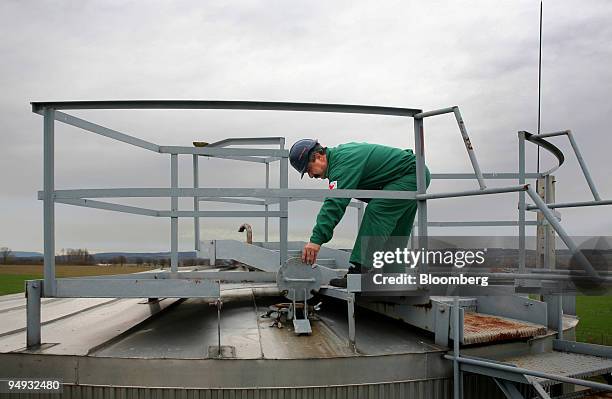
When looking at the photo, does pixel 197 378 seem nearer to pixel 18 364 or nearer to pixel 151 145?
pixel 18 364

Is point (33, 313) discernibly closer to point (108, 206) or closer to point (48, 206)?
point (48, 206)

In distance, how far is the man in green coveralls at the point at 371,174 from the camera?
172 inches

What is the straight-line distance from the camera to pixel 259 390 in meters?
3.29

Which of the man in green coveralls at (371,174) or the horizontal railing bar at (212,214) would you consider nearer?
the man in green coveralls at (371,174)

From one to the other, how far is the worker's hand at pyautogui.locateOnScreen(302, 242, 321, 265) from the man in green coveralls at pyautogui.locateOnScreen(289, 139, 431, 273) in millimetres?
608

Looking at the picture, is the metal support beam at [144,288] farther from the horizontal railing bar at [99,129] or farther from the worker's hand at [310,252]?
the horizontal railing bar at [99,129]

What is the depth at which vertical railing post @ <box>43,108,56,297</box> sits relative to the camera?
3.77 metres

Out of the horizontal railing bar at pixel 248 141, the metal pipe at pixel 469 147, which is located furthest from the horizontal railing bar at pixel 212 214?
the metal pipe at pixel 469 147

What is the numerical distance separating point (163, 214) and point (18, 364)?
2.63m

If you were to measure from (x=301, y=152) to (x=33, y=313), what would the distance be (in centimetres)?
242

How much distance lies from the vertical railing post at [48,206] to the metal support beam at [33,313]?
0.07 m

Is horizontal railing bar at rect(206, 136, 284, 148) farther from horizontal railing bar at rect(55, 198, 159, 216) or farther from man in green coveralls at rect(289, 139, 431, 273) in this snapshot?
man in green coveralls at rect(289, 139, 431, 273)

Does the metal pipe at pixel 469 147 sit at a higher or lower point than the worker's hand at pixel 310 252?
higher

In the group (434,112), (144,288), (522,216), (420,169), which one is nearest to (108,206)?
(144,288)
